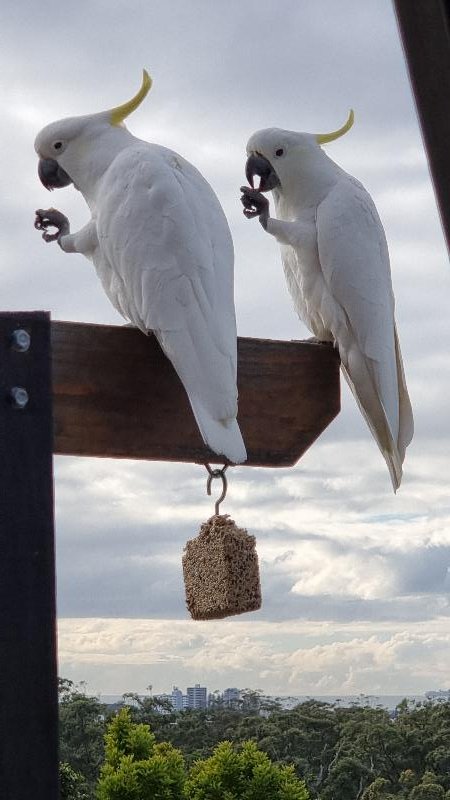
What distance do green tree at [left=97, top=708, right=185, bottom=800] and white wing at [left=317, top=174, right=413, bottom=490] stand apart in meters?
3.41

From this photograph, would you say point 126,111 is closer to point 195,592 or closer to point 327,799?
point 195,592

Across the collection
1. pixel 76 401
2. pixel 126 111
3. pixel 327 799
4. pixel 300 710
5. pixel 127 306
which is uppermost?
pixel 126 111

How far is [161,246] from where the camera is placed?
5.56ft

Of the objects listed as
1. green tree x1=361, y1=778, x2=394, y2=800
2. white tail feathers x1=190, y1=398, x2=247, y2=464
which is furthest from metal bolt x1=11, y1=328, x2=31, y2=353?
green tree x1=361, y1=778, x2=394, y2=800

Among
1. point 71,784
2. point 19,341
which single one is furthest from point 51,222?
point 71,784

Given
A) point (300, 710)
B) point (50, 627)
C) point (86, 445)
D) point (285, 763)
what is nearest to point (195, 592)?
point (86, 445)

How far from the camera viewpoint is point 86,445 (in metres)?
1.57

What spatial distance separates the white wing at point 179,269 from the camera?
1.58 meters

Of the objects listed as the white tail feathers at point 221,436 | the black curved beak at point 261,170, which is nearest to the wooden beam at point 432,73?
the white tail feathers at point 221,436

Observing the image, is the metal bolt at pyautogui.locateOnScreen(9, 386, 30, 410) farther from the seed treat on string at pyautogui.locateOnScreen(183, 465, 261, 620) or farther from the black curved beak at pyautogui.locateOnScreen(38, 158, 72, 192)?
the black curved beak at pyautogui.locateOnScreen(38, 158, 72, 192)

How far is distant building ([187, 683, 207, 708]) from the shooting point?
25.3 feet

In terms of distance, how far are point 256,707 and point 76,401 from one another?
676 centimetres

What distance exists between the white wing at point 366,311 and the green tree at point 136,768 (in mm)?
3410

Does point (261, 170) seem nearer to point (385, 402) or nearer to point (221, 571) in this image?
point (385, 402)
